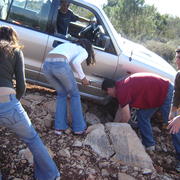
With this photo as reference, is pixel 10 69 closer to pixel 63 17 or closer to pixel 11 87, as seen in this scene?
pixel 11 87

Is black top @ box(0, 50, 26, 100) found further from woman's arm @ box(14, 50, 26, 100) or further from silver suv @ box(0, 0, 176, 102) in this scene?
silver suv @ box(0, 0, 176, 102)

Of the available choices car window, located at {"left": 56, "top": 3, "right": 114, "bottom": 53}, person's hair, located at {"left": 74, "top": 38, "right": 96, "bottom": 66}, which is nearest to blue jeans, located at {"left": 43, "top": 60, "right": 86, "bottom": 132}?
person's hair, located at {"left": 74, "top": 38, "right": 96, "bottom": 66}

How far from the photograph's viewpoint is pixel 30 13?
18.1ft

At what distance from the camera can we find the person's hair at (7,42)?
338 centimetres

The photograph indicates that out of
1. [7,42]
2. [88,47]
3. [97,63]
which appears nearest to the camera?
[7,42]

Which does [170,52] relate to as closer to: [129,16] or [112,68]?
[129,16]

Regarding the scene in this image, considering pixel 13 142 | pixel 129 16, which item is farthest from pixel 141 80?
pixel 129 16

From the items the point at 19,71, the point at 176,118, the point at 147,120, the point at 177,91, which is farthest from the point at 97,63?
the point at 19,71

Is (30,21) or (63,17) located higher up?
(63,17)

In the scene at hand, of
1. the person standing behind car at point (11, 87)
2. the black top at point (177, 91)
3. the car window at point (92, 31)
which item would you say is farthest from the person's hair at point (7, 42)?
the car window at point (92, 31)

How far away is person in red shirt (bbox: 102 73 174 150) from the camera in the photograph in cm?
509

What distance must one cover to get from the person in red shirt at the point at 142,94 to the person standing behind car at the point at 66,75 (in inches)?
20.6

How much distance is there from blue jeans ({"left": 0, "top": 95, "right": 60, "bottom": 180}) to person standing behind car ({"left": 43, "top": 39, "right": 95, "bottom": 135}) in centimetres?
119

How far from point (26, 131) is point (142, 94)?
Answer: 2.10 metres
